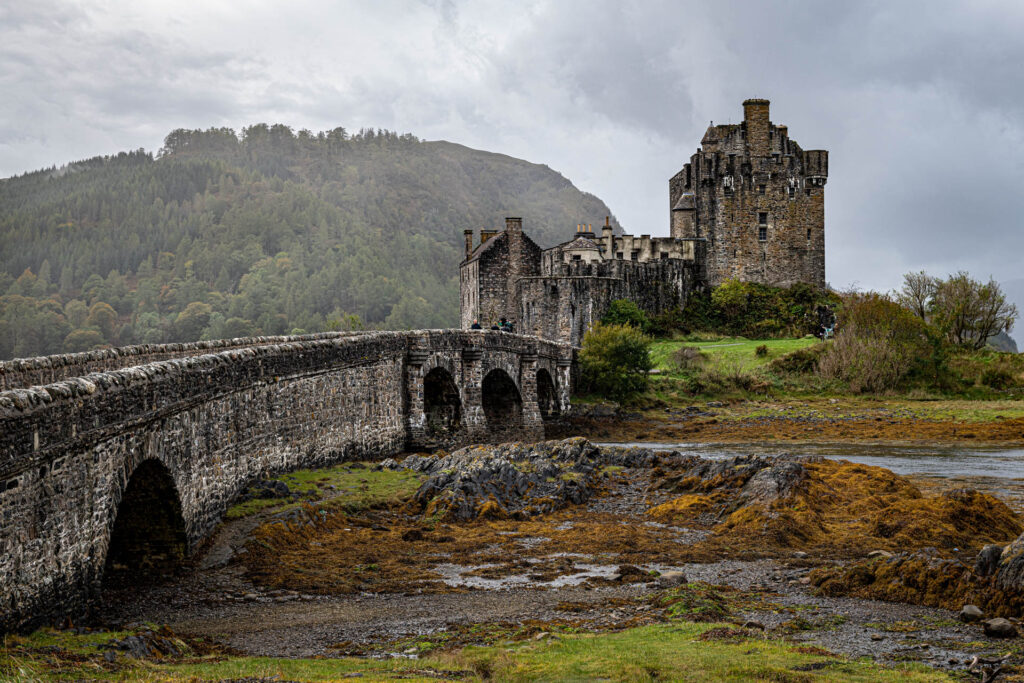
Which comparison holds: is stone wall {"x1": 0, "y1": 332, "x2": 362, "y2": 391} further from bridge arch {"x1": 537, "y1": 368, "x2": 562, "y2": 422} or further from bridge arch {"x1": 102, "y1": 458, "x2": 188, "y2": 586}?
bridge arch {"x1": 537, "y1": 368, "x2": 562, "y2": 422}

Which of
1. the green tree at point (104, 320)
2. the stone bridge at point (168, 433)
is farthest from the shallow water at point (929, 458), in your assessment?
the green tree at point (104, 320)

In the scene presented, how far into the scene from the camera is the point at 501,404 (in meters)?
39.5

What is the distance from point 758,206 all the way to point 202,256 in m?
106

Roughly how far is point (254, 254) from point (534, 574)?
145 m

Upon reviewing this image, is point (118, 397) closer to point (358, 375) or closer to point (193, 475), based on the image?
point (193, 475)

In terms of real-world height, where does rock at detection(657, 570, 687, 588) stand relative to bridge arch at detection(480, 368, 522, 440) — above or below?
below

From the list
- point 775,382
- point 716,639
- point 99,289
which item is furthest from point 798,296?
point 99,289

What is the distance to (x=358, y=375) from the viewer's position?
84.3 ft

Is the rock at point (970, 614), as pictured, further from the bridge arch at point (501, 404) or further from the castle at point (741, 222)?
the castle at point (741, 222)

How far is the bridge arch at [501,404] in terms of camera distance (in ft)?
126

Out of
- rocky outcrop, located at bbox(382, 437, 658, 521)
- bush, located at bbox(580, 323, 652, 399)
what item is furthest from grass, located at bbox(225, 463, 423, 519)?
bush, located at bbox(580, 323, 652, 399)

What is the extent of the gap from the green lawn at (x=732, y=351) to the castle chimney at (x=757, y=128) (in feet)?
49.5

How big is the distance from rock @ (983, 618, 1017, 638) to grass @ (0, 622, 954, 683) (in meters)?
1.64

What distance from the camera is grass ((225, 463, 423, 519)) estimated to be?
1805 centimetres
